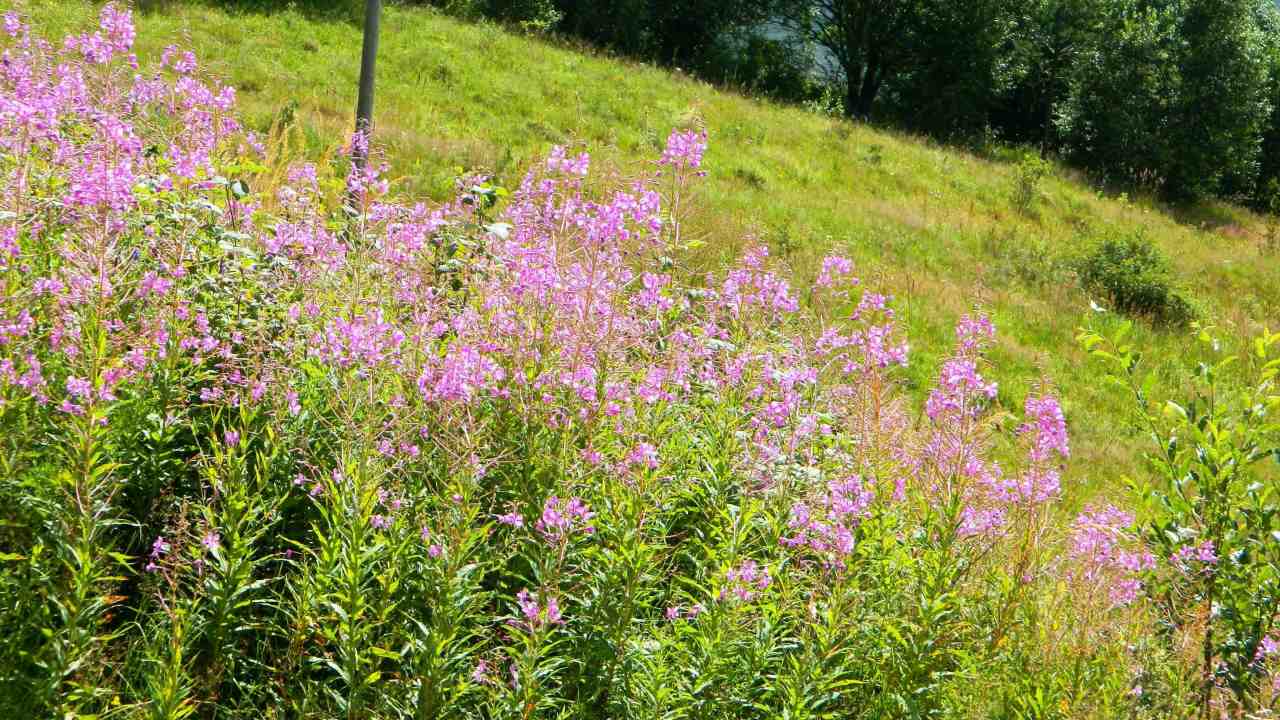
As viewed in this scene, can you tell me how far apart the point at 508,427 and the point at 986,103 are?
114 ft

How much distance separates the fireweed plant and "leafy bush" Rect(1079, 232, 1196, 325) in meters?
11.0

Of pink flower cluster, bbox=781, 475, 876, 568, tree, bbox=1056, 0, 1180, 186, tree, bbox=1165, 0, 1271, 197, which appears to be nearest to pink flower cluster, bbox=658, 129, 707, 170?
pink flower cluster, bbox=781, 475, 876, 568

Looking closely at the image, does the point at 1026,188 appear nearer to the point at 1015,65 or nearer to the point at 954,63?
the point at 954,63

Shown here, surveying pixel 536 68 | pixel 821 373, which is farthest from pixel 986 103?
pixel 821 373

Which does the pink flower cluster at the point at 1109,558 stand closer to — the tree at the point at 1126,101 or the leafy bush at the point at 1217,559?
the leafy bush at the point at 1217,559

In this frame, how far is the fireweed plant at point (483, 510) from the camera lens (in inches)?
120

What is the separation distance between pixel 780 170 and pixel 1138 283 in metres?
5.96

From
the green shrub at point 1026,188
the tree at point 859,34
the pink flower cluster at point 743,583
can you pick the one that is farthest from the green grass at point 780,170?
the tree at point 859,34

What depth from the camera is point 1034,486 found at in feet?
12.9

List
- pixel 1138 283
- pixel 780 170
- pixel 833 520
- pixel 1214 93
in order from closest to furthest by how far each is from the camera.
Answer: pixel 833 520 < pixel 1138 283 < pixel 780 170 < pixel 1214 93

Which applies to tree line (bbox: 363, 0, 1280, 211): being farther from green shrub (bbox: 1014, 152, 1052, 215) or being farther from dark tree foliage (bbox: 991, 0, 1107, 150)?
green shrub (bbox: 1014, 152, 1052, 215)

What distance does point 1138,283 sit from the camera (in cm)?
1417

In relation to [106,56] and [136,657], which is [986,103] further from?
[136,657]

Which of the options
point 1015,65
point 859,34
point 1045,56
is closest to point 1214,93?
point 1015,65
